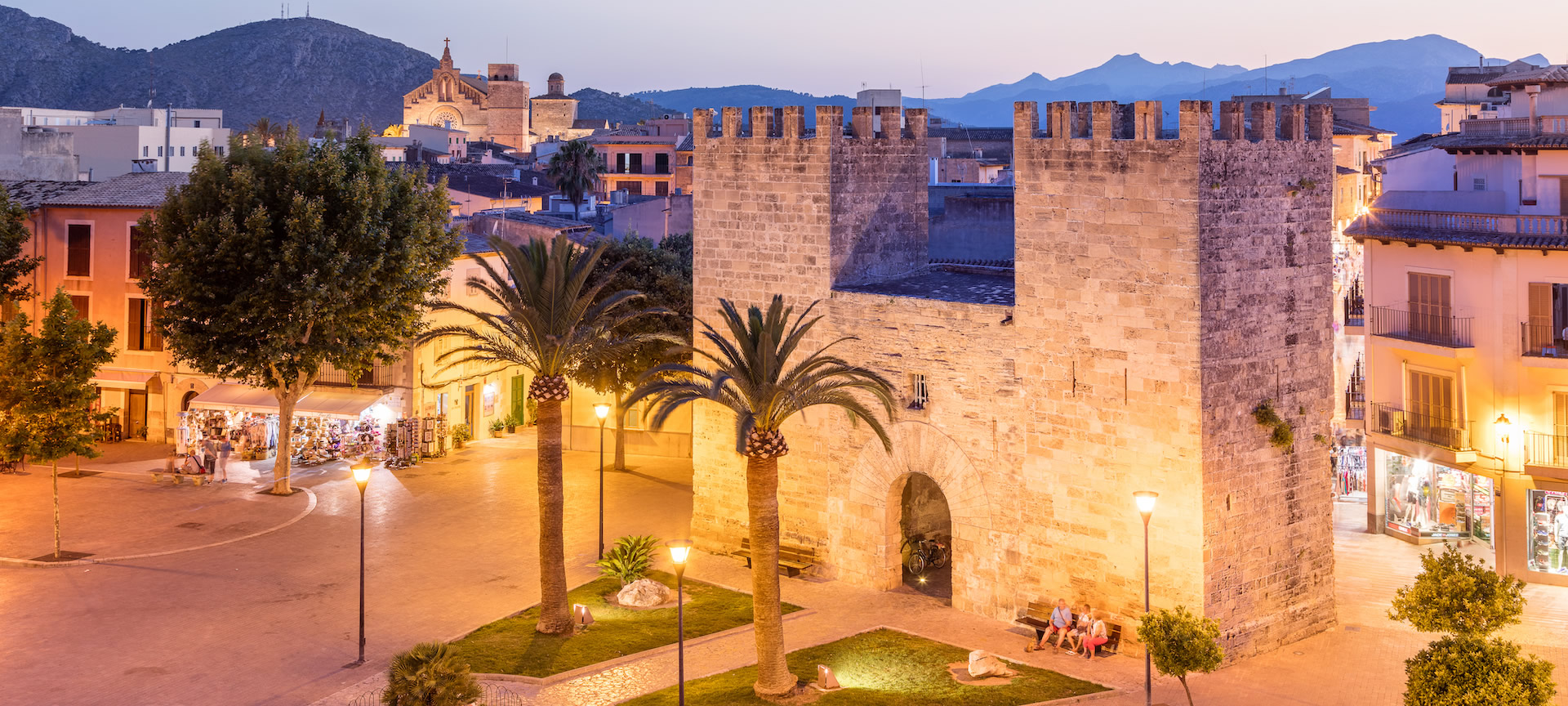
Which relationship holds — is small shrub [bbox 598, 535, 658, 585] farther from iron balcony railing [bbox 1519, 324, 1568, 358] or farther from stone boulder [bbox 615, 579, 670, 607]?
iron balcony railing [bbox 1519, 324, 1568, 358]

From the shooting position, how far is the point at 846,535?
2533cm

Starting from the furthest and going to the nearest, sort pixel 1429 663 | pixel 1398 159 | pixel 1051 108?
1. pixel 1398 159
2. pixel 1051 108
3. pixel 1429 663

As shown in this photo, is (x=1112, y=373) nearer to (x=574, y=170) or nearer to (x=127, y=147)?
(x=574, y=170)

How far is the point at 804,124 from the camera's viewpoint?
84.3 ft

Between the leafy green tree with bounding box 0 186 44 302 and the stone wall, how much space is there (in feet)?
95.8

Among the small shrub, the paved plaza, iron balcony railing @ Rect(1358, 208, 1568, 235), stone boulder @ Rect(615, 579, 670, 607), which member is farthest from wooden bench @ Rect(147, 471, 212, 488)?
iron balcony railing @ Rect(1358, 208, 1568, 235)

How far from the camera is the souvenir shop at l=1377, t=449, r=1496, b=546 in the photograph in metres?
27.4

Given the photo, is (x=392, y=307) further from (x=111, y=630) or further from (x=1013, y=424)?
(x=1013, y=424)

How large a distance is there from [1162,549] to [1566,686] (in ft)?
19.0

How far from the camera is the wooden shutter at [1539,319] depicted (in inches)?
977

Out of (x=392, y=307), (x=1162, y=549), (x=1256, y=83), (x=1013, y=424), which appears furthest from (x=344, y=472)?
(x=1256, y=83)

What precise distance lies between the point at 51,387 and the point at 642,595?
1318 cm

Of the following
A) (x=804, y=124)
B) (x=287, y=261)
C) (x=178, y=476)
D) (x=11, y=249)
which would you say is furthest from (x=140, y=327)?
(x=804, y=124)

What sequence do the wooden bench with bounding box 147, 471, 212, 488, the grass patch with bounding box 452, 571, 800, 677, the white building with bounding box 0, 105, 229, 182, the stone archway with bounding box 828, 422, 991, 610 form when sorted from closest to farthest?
the grass patch with bounding box 452, 571, 800, 677
the stone archway with bounding box 828, 422, 991, 610
the wooden bench with bounding box 147, 471, 212, 488
the white building with bounding box 0, 105, 229, 182
